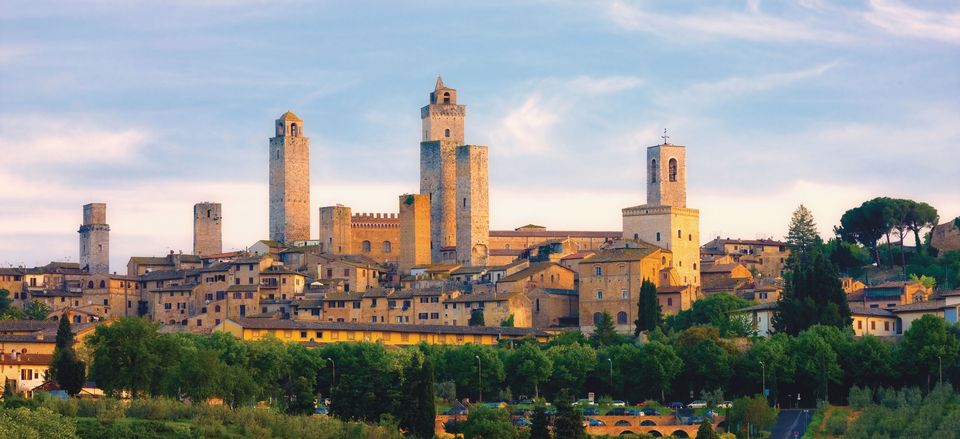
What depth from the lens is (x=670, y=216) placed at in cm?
9988

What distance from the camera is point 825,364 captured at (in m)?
78.6

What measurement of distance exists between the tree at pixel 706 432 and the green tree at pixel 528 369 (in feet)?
37.2

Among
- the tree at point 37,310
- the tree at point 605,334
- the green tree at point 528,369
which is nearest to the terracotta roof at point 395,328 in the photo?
the tree at point 605,334

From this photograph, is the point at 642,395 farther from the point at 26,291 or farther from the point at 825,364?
the point at 26,291

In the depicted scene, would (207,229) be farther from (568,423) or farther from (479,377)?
(568,423)

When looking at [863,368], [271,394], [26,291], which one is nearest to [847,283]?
[863,368]

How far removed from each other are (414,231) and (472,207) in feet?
11.6

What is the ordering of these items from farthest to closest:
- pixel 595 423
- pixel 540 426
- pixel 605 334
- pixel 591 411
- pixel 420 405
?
pixel 605 334 → pixel 591 411 → pixel 595 423 → pixel 420 405 → pixel 540 426

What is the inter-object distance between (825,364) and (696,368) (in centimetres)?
532

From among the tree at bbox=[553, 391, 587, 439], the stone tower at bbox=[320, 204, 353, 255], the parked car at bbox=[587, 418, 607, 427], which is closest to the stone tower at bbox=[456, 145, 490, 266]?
the stone tower at bbox=[320, 204, 353, 255]

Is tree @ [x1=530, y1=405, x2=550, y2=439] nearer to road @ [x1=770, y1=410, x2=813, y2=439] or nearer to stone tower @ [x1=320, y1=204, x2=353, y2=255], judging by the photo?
road @ [x1=770, y1=410, x2=813, y2=439]

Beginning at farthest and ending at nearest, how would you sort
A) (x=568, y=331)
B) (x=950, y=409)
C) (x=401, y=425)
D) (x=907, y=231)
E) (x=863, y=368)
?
(x=907, y=231)
(x=568, y=331)
(x=863, y=368)
(x=950, y=409)
(x=401, y=425)

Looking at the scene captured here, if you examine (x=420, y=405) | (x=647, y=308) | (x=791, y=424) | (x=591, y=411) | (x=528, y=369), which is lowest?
(x=791, y=424)

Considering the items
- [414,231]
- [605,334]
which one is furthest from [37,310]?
[605,334]
